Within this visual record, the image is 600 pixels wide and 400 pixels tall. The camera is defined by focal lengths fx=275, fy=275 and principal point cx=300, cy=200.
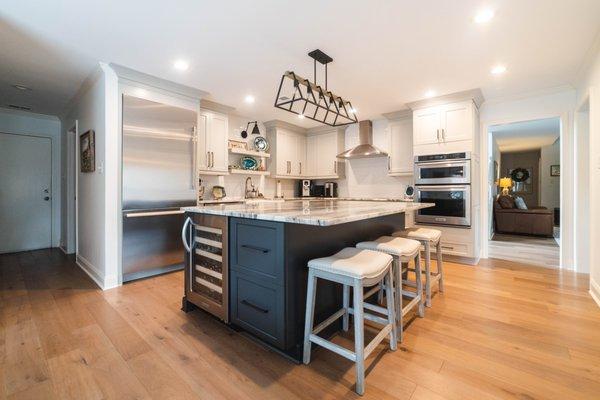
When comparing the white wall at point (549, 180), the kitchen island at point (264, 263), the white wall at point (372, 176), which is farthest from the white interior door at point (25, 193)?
the white wall at point (549, 180)

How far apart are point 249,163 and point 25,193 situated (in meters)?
3.72

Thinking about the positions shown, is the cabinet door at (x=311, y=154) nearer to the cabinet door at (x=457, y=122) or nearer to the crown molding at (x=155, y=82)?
the cabinet door at (x=457, y=122)

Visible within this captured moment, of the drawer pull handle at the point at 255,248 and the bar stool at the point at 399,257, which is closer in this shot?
the drawer pull handle at the point at 255,248

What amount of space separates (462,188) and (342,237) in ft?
8.43

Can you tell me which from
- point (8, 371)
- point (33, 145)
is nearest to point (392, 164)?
point (8, 371)

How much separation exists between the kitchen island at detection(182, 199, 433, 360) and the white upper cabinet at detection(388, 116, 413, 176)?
9.14ft

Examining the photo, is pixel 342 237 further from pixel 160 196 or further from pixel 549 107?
pixel 549 107

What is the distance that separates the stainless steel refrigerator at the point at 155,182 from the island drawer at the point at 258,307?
1.85m

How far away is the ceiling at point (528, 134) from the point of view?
5664 millimetres

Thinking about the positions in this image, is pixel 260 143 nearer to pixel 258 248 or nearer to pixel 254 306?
pixel 258 248

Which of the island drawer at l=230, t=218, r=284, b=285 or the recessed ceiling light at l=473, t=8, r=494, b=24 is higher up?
the recessed ceiling light at l=473, t=8, r=494, b=24

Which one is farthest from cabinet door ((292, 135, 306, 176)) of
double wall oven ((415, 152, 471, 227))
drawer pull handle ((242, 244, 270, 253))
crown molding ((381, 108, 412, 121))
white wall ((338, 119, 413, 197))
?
drawer pull handle ((242, 244, 270, 253))

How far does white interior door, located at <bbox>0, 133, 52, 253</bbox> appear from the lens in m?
4.42

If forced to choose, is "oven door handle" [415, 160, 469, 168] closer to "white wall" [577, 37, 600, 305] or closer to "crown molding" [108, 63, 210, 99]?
"white wall" [577, 37, 600, 305]
